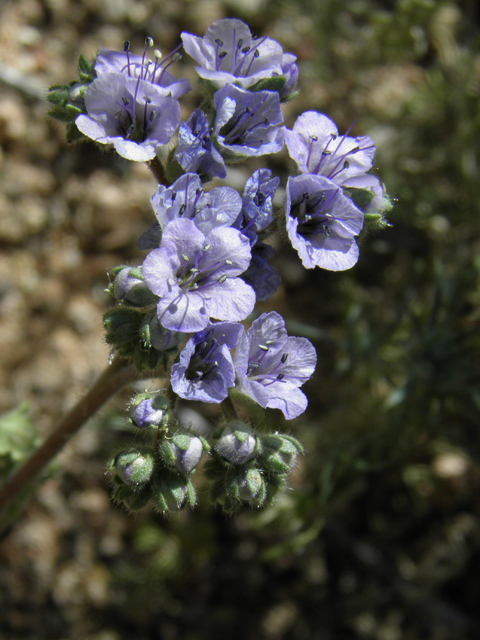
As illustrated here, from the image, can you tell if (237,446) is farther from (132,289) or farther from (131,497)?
(132,289)

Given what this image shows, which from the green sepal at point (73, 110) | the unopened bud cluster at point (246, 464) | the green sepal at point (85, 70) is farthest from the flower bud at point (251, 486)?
the green sepal at point (85, 70)

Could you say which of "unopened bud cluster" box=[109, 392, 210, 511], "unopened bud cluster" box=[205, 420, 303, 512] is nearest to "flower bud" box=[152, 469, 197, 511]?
"unopened bud cluster" box=[109, 392, 210, 511]

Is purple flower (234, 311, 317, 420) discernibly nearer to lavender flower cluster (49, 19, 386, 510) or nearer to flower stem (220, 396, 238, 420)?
lavender flower cluster (49, 19, 386, 510)

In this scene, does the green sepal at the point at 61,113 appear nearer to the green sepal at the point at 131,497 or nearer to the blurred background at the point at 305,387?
the green sepal at the point at 131,497

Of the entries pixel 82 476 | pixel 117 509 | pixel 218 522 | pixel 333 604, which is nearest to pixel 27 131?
pixel 82 476

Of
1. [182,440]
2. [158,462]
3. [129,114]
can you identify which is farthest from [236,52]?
[158,462]

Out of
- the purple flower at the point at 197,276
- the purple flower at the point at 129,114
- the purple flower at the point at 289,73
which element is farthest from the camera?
the purple flower at the point at 289,73
